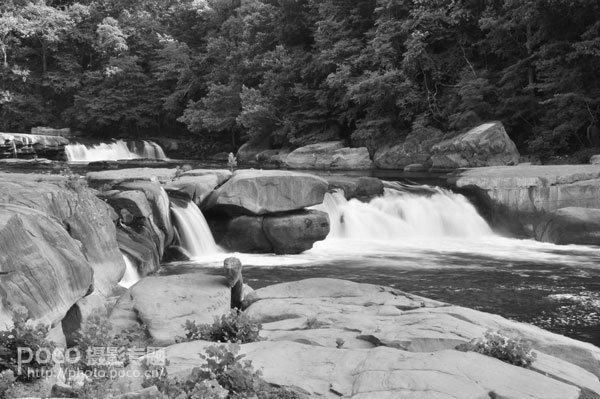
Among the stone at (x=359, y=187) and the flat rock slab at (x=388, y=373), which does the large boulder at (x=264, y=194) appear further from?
the flat rock slab at (x=388, y=373)

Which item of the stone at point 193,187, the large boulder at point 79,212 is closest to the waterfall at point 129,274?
the large boulder at point 79,212

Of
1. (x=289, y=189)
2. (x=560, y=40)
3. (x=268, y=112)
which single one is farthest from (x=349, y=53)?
(x=289, y=189)

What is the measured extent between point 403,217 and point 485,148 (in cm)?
799

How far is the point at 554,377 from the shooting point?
523cm

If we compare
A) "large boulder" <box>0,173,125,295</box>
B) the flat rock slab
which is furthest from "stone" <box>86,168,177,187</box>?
the flat rock slab

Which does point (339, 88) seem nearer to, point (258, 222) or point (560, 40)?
point (560, 40)

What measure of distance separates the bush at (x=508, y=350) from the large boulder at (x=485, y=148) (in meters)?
18.8

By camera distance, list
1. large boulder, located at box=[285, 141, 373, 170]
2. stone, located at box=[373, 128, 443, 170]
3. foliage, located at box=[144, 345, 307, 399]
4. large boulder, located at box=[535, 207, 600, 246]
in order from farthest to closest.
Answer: large boulder, located at box=[285, 141, 373, 170] → stone, located at box=[373, 128, 443, 170] → large boulder, located at box=[535, 207, 600, 246] → foliage, located at box=[144, 345, 307, 399]

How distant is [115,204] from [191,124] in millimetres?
24220

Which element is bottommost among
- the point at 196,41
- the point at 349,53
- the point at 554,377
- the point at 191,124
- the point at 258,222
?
the point at 554,377

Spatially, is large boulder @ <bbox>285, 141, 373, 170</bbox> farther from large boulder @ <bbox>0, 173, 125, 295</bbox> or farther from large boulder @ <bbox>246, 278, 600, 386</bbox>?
large boulder @ <bbox>246, 278, 600, 386</bbox>

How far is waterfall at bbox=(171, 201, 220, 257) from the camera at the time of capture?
13516 mm

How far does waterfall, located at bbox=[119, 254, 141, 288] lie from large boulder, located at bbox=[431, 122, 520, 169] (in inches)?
660

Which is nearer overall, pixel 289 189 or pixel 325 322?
pixel 325 322
